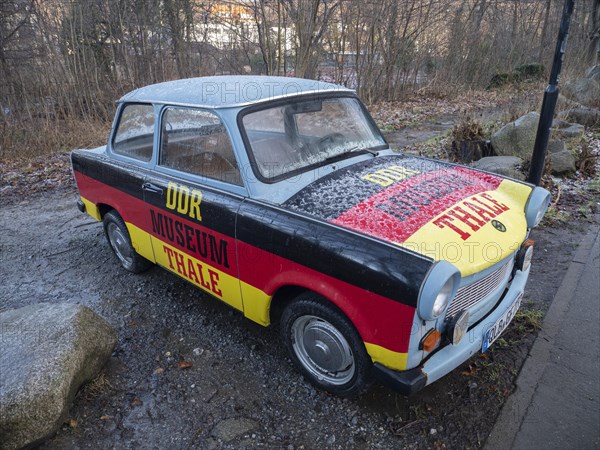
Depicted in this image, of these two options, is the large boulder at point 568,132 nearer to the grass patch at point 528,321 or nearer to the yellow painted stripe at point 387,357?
the grass patch at point 528,321

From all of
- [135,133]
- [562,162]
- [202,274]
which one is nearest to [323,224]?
[202,274]

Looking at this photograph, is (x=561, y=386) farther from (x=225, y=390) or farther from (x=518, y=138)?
(x=518, y=138)

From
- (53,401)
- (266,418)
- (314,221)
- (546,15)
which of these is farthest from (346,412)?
(546,15)

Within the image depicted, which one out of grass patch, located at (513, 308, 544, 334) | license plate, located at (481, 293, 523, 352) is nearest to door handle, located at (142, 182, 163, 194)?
license plate, located at (481, 293, 523, 352)

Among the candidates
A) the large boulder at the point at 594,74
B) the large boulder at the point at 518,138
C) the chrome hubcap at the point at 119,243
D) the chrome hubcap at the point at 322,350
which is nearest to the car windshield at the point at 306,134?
the chrome hubcap at the point at 322,350

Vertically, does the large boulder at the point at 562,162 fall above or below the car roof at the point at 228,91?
below

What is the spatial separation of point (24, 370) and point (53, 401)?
246mm

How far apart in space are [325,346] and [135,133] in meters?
2.44

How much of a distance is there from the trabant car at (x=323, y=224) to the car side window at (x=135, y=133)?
0.02m

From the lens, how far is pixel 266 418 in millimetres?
2447

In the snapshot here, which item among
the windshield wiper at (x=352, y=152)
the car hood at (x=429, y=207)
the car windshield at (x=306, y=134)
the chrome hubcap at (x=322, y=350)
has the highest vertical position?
the car windshield at (x=306, y=134)

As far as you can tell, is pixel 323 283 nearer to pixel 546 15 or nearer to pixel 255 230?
pixel 255 230

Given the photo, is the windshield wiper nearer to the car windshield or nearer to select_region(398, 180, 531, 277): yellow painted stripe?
the car windshield

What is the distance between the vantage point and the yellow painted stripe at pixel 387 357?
2.07 metres
